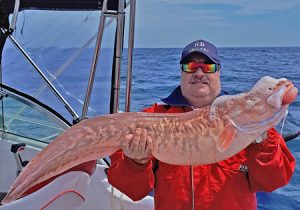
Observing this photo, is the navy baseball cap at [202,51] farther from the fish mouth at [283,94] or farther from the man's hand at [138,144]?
the fish mouth at [283,94]

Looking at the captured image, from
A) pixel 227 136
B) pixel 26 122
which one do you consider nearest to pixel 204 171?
pixel 227 136

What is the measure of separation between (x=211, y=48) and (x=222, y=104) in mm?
654

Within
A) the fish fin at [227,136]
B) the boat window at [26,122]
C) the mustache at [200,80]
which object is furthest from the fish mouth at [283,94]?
the boat window at [26,122]

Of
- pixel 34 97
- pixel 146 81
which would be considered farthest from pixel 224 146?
pixel 146 81

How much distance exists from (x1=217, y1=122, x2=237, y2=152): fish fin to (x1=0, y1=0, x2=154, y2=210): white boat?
84cm

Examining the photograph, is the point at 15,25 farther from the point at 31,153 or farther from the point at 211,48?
the point at 211,48

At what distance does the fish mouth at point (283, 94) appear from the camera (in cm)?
179

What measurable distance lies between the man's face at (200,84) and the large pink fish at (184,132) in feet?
1.29

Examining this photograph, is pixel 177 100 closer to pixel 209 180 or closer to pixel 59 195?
pixel 209 180

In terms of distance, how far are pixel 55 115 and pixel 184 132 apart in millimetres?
1901

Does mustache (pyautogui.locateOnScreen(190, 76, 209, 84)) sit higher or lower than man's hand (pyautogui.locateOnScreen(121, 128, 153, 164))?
higher

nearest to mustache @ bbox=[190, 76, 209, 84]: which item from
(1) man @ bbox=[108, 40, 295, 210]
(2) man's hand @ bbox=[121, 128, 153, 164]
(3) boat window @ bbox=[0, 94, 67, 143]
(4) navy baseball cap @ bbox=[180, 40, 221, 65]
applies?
(1) man @ bbox=[108, 40, 295, 210]

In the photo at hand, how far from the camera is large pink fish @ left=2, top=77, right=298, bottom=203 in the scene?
1885 millimetres

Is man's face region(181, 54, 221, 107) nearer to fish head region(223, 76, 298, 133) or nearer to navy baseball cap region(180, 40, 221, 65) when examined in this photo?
navy baseball cap region(180, 40, 221, 65)
